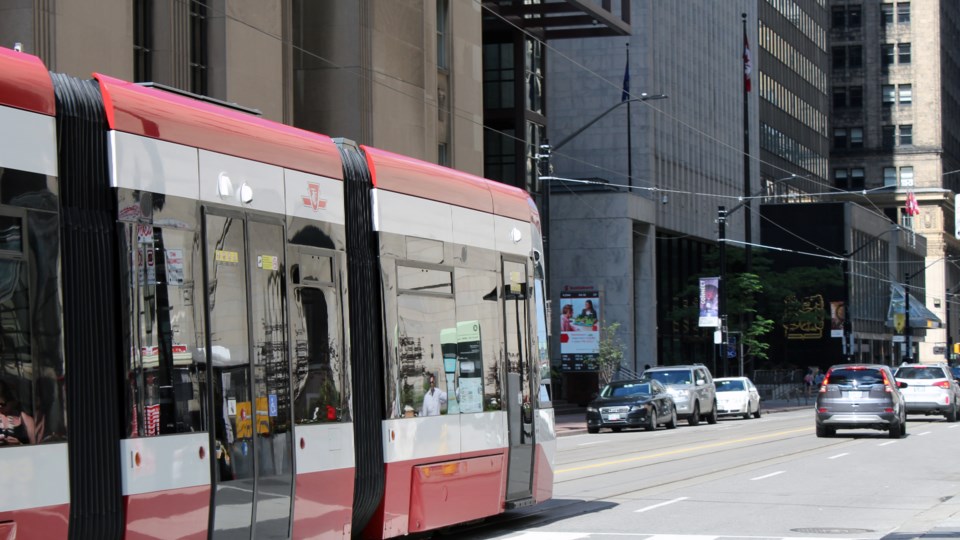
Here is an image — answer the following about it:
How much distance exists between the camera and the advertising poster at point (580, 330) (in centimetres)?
5291

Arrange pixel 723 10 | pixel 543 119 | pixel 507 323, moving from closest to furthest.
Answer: pixel 507 323 → pixel 543 119 → pixel 723 10

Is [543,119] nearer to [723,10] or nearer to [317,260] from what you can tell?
[723,10]

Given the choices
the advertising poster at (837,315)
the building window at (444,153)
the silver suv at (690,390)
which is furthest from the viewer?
the advertising poster at (837,315)

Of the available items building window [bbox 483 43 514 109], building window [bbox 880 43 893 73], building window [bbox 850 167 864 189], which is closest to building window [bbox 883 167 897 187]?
building window [bbox 850 167 864 189]

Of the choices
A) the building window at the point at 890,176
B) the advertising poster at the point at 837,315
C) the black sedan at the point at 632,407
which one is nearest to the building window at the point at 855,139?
the building window at the point at 890,176

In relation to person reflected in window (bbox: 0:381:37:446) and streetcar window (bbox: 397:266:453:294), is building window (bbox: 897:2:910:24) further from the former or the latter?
person reflected in window (bbox: 0:381:37:446)

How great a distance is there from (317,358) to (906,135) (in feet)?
458

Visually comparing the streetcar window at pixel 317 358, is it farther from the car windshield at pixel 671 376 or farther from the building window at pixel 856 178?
the building window at pixel 856 178

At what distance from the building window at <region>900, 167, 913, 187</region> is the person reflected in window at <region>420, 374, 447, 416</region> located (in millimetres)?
135144

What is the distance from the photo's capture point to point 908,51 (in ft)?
465

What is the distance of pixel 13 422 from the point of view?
24.9 feet

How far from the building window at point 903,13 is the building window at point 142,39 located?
404 feet

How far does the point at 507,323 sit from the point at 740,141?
79998 mm

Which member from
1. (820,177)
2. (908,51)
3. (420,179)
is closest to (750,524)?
(420,179)
